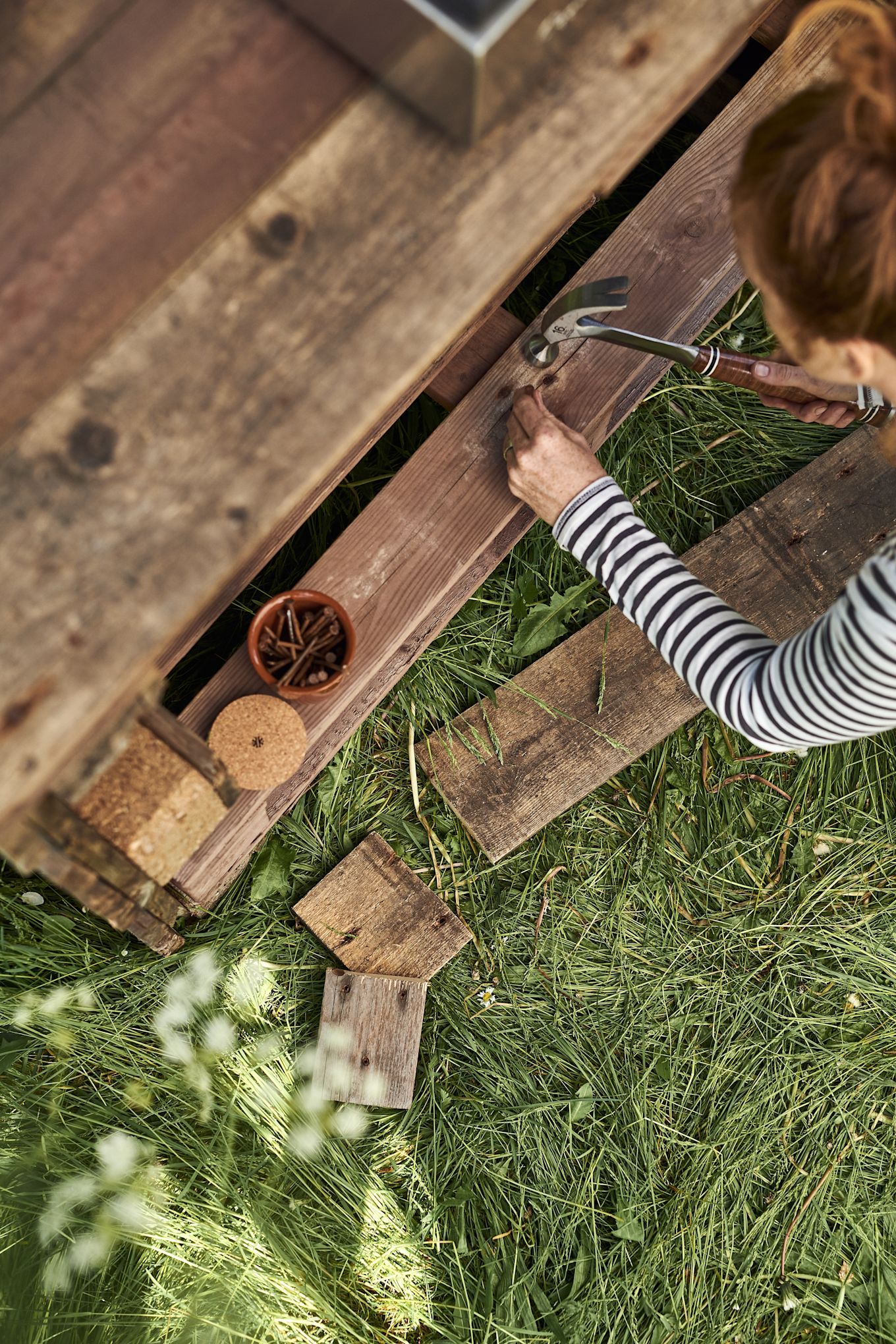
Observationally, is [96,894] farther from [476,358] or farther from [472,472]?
[476,358]

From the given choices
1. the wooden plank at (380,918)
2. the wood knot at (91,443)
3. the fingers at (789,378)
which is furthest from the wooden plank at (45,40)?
the wooden plank at (380,918)

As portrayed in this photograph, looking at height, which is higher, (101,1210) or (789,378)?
(789,378)

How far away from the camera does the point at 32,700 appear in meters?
1.12

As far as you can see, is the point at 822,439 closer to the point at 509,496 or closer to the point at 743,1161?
the point at 509,496

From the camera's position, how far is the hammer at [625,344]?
1552 mm

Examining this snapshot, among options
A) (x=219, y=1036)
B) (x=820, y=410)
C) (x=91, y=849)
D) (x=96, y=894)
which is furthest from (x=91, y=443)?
(x=820, y=410)

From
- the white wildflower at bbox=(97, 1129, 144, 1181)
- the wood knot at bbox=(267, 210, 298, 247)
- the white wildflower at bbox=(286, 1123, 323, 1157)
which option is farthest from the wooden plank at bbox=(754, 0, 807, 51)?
the white wildflower at bbox=(97, 1129, 144, 1181)

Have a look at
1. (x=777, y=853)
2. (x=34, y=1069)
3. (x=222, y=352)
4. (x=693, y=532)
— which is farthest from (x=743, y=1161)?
(x=222, y=352)

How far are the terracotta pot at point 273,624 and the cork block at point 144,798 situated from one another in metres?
0.32

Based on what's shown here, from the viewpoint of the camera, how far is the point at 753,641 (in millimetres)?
1756

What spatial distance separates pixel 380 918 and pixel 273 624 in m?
0.91

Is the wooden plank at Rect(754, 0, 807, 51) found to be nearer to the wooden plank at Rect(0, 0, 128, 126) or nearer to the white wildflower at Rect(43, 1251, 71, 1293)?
the wooden plank at Rect(0, 0, 128, 126)

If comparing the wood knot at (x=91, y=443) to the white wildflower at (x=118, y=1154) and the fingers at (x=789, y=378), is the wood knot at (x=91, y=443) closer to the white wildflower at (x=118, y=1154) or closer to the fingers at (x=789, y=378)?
the fingers at (x=789, y=378)

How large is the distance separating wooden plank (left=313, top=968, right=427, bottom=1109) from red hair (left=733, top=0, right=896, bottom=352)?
179 centimetres
